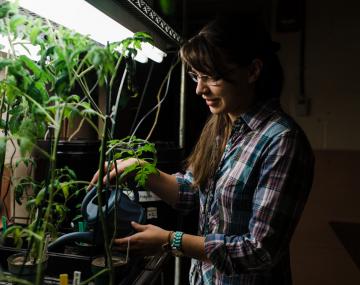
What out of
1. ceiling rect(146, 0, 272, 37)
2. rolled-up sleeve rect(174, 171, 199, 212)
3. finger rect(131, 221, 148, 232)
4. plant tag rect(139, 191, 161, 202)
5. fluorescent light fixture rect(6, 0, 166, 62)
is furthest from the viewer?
ceiling rect(146, 0, 272, 37)

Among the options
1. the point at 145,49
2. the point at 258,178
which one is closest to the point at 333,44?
the point at 145,49

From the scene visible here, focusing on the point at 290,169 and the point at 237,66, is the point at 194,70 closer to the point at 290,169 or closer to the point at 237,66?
the point at 237,66

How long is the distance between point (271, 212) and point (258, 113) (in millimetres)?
331

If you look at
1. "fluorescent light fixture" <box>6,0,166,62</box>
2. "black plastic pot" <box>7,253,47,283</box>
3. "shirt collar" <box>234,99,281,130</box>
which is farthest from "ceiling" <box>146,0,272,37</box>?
"black plastic pot" <box>7,253,47,283</box>

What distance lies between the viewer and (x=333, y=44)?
227cm

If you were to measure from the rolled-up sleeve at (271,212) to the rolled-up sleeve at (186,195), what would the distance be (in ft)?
1.22

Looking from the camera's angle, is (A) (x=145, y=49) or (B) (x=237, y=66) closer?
(B) (x=237, y=66)

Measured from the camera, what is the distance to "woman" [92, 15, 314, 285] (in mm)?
840

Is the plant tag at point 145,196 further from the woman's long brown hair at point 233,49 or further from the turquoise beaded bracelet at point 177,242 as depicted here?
the woman's long brown hair at point 233,49

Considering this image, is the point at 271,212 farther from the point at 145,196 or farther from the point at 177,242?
the point at 145,196

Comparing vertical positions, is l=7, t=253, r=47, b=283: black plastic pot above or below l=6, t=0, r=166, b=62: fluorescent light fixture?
below

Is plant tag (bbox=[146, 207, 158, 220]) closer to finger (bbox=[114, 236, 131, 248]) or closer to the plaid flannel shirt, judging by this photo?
the plaid flannel shirt

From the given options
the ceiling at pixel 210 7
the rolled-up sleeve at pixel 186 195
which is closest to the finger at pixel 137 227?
the rolled-up sleeve at pixel 186 195

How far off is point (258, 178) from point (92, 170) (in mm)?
640
